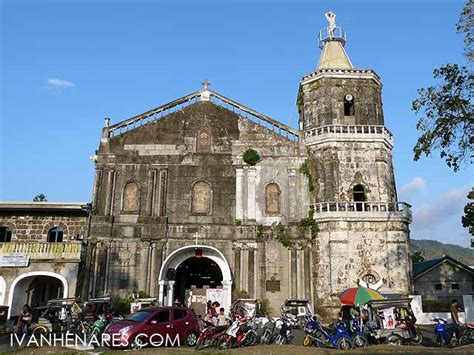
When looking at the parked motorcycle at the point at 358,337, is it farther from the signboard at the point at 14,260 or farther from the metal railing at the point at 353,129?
the signboard at the point at 14,260

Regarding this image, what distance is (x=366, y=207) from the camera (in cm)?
2552

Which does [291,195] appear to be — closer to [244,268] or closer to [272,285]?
[244,268]

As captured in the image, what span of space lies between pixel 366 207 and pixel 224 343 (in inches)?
576

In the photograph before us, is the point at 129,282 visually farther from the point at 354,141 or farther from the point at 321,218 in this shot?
the point at 354,141

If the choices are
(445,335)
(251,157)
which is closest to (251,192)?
(251,157)

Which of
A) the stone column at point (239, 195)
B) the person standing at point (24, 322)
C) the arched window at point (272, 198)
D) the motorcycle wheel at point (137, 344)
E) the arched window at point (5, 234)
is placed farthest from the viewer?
the arched window at point (5, 234)

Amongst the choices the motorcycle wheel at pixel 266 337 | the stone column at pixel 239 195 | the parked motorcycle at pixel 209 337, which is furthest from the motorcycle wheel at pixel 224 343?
the stone column at pixel 239 195

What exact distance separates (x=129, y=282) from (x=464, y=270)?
77.2 ft

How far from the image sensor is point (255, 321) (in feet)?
51.4

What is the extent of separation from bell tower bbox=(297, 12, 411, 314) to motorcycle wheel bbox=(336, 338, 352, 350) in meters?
9.91

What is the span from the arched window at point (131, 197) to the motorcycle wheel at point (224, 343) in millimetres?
14103

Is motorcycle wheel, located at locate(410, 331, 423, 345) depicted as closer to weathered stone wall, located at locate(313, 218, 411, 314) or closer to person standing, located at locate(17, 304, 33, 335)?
weathered stone wall, located at locate(313, 218, 411, 314)

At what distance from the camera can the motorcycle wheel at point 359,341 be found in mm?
14359

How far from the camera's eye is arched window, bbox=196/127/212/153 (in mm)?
27656
